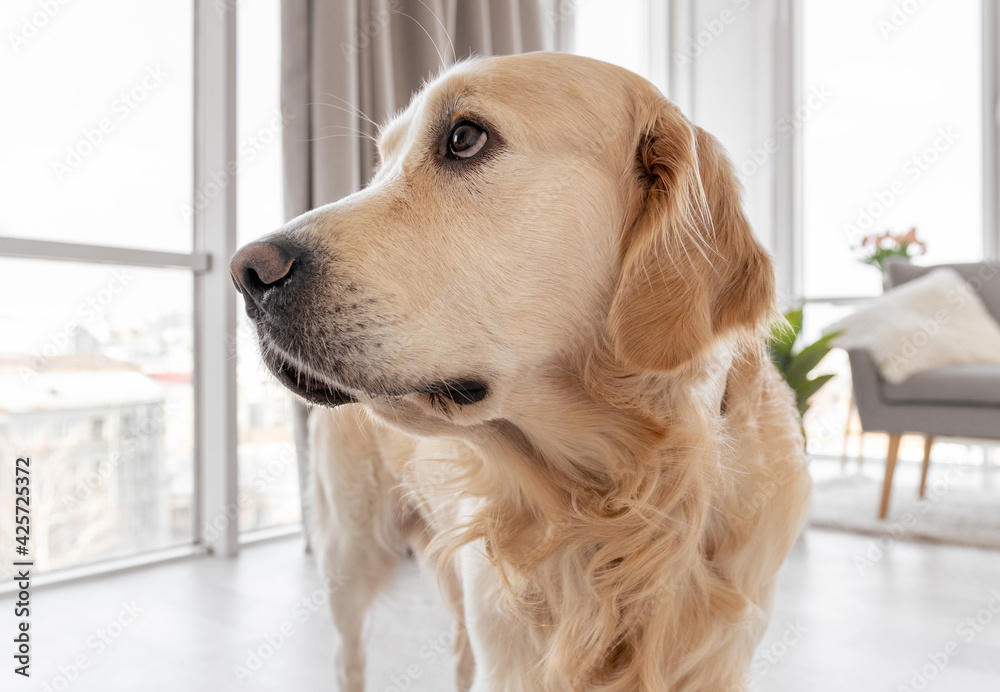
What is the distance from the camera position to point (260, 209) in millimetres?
2932

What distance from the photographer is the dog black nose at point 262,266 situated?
805mm

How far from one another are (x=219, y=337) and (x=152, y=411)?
14.7 inches

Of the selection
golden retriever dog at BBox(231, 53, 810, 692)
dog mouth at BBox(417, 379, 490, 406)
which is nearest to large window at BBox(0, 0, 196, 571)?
golden retriever dog at BBox(231, 53, 810, 692)

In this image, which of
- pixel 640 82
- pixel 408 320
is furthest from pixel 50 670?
pixel 640 82

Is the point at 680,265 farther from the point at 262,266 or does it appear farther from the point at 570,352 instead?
the point at 262,266

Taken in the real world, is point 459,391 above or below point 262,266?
below

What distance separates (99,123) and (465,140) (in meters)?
2.15

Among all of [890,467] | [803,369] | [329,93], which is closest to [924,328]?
[890,467]

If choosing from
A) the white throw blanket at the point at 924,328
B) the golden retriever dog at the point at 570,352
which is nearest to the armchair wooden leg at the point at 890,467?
the white throw blanket at the point at 924,328

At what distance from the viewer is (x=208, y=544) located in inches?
105

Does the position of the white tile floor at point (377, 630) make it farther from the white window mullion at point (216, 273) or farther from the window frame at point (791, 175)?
the window frame at point (791, 175)

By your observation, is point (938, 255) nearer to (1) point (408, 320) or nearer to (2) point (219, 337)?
(2) point (219, 337)

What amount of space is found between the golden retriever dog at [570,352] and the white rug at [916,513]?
2457 mm

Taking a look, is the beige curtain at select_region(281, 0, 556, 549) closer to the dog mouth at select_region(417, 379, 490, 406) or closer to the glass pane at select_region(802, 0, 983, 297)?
the dog mouth at select_region(417, 379, 490, 406)
